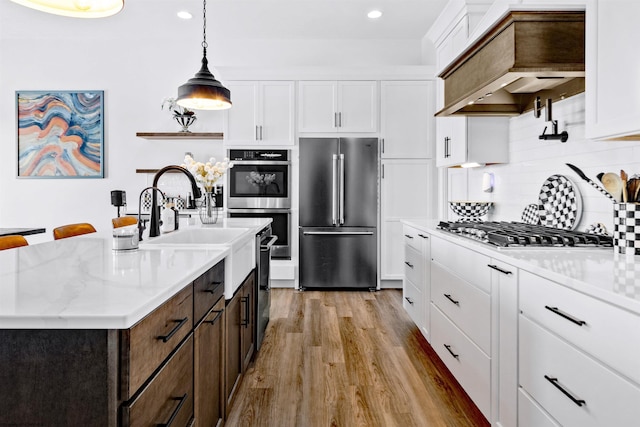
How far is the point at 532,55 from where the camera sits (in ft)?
6.46

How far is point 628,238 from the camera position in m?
1.51

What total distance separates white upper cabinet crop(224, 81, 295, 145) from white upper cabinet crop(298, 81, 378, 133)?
0.15 meters

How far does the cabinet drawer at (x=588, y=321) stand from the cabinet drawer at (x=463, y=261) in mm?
340

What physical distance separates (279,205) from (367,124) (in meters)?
1.35

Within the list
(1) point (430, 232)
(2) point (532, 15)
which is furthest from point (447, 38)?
(1) point (430, 232)

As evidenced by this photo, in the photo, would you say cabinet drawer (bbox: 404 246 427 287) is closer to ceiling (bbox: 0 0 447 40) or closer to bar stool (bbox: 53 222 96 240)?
bar stool (bbox: 53 222 96 240)

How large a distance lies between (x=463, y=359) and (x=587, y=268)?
3.19 feet

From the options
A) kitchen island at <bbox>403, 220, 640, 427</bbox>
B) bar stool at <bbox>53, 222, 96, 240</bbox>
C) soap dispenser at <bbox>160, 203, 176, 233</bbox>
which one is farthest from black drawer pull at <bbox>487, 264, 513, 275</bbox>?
bar stool at <bbox>53, 222, 96, 240</bbox>

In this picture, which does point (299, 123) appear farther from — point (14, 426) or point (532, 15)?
point (14, 426)

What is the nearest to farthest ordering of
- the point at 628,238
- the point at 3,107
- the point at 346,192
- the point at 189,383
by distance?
the point at 189,383 → the point at 628,238 → the point at 346,192 → the point at 3,107

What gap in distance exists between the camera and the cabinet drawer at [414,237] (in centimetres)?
A: 290

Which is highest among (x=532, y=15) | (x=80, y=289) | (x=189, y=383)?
(x=532, y=15)

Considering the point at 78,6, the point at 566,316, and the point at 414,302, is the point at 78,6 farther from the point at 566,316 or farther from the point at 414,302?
the point at 414,302

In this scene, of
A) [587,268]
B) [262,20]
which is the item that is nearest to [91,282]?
[587,268]
